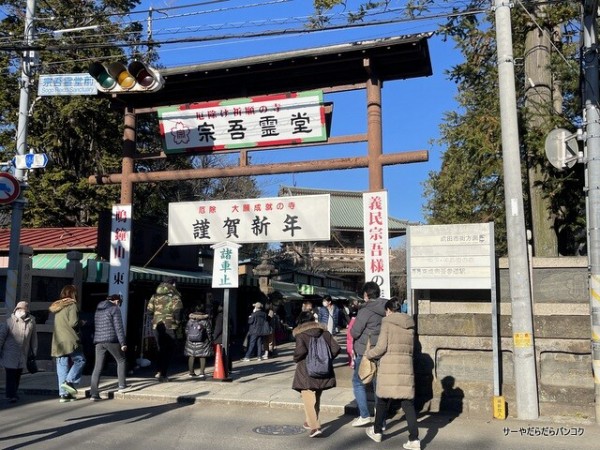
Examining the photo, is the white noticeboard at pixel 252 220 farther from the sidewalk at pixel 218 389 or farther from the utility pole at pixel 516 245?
the utility pole at pixel 516 245

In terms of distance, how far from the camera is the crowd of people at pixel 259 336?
6820 millimetres

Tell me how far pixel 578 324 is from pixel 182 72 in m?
8.51

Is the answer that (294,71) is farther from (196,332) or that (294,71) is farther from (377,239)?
(196,332)

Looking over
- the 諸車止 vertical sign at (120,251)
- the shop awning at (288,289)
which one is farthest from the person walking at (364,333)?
the shop awning at (288,289)

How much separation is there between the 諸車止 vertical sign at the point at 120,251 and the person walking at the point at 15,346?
2.13 meters

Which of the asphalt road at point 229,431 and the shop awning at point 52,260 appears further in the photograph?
the shop awning at point 52,260

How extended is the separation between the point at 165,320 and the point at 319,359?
523 centimetres

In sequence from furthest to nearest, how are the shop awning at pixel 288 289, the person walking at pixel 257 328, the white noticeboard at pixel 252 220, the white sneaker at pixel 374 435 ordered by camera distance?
1. the shop awning at pixel 288 289
2. the person walking at pixel 257 328
3. the white noticeboard at pixel 252 220
4. the white sneaker at pixel 374 435

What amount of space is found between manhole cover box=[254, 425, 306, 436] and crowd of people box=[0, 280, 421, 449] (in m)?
0.29

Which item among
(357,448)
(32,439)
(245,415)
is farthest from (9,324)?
(357,448)

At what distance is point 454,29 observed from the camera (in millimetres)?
12180

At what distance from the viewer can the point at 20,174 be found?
12.0 meters

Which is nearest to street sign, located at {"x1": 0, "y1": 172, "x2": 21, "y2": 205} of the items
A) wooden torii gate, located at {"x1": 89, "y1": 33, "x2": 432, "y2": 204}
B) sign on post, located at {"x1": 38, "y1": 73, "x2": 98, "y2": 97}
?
wooden torii gate, located at {"x1": 89, "y1": 33, "x2": 432, "y2": 204}

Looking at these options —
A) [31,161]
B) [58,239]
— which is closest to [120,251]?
[31,161]
